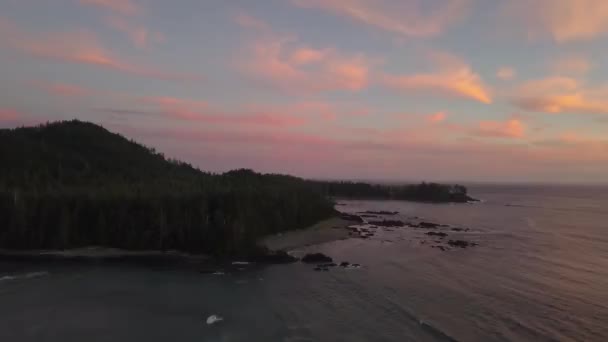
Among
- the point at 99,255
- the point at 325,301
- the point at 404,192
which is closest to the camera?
the point at 325,301

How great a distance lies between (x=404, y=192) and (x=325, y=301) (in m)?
115

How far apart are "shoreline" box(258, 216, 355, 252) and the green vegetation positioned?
93cm

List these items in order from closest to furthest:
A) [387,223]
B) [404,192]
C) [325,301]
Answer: [325,301] < [387,223] < [404,192]

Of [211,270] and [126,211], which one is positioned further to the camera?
[126,211]

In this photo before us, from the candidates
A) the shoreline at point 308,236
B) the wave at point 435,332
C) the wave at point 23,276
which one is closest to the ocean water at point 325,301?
the wave at point 435,332

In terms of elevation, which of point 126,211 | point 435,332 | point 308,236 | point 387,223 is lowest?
point 435,332

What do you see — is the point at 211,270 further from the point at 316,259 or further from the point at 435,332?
the point at 435,332

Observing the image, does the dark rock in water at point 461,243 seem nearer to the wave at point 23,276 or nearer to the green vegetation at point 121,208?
the green vegetation at point 121,208

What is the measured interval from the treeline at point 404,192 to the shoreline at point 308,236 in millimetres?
69599

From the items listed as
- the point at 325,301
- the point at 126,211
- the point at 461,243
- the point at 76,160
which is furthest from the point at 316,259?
the point at 76,160

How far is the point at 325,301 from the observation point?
71.1 feet

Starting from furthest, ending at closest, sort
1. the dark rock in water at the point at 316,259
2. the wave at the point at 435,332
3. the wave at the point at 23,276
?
the dark rock in water at the point at 316,259, the wave at the point at 23,276, the wave at the point at 435,332

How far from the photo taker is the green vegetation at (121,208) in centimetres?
3297

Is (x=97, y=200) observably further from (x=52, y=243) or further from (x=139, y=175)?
(x=139, y=175)
